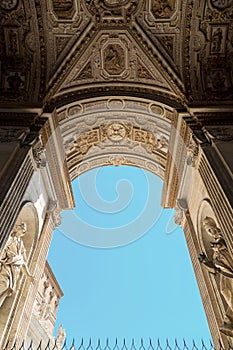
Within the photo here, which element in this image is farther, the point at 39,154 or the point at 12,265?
the point at 39,154

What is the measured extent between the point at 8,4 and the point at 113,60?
309 centimetres

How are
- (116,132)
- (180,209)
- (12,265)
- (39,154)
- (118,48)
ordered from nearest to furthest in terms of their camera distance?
1. (12,265)
2. (39,154)
3. (180,209)
4. (118,48)
5. (116,132)

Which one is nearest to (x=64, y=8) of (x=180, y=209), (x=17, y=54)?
(x=17, y=54)

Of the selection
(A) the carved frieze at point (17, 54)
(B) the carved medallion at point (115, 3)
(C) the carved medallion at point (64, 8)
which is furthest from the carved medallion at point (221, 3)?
(A) the carved frieze at point (17, 54)

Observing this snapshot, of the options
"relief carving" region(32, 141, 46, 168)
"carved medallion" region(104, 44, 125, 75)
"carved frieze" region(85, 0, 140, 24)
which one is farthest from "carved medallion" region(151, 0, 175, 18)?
"relief carving" region(32, 141, 46, 168)

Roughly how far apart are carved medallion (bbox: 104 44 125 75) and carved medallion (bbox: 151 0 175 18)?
1415mm

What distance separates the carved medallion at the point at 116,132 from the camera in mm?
9944

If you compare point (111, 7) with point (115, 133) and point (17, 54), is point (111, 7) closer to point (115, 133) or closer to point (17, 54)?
point (17, 54)

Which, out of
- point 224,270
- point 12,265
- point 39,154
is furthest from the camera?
point 39,154

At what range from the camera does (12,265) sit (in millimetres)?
6164

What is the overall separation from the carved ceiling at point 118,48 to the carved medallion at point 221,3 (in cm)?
2

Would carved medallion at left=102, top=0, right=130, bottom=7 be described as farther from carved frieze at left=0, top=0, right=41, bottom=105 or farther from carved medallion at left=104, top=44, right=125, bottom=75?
carved frieze at left=0, top=0, right=41, bottom=105

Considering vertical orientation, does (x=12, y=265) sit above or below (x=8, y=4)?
below

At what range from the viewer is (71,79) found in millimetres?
9188
